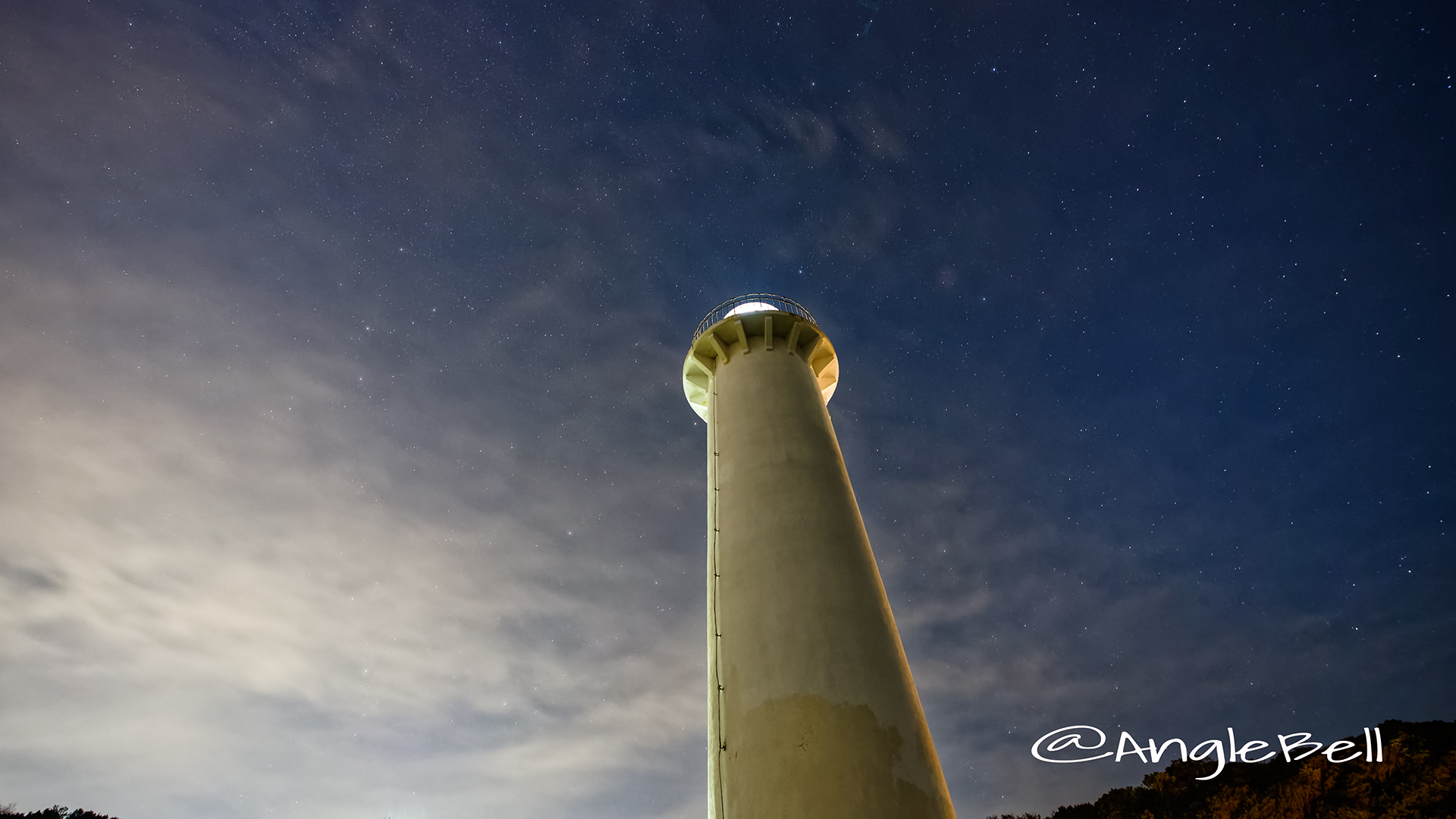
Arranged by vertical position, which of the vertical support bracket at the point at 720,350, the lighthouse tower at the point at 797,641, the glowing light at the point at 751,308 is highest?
the glowing light at the point at 751,308

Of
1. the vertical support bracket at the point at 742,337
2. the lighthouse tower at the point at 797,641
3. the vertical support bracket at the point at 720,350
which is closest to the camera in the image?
the lighthouse tower at the point at 797,641

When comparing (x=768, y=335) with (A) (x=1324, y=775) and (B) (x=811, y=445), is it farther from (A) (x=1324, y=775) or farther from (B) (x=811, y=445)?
(A) (x=1324, y=775)

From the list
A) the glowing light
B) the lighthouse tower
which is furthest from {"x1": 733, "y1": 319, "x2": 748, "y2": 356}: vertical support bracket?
the lighthouse tower

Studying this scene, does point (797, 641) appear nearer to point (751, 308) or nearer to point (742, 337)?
point (742, 337)

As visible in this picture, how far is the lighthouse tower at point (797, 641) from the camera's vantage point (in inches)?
362

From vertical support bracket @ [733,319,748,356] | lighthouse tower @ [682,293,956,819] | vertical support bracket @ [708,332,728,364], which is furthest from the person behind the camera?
vertical support bracket @ [708,332,728,364]

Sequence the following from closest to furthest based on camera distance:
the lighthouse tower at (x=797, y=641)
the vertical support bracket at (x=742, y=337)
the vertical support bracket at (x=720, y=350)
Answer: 1. the lighthouse tower at (x=797, y=641)
2. the vertical support bracket at (x=742, y=337)
3. the vertical support bracket at (x=720, y=350)

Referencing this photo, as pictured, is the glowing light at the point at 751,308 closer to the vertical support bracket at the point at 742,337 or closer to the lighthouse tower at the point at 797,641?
the vertical support bracket at the point at 742,337

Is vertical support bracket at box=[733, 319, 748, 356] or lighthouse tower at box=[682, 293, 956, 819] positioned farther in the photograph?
vertical support bracket at box=[733, 319, 748, 356]

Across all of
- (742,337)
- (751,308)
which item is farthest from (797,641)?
(751,308)

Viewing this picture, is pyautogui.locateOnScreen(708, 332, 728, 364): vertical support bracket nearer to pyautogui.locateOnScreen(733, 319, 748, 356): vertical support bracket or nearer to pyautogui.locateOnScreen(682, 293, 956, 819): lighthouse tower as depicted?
pyautogui.locateOnScreen(733, 319, 748, 356): vertical support bracket

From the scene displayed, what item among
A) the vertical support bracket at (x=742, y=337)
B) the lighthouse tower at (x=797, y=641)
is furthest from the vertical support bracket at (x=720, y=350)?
the lighthouse tower at (x=797, y=641)

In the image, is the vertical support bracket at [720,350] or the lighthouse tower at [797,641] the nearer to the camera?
the lighthouse tower at [797,641]

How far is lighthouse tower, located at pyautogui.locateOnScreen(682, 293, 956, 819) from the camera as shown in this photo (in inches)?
362
